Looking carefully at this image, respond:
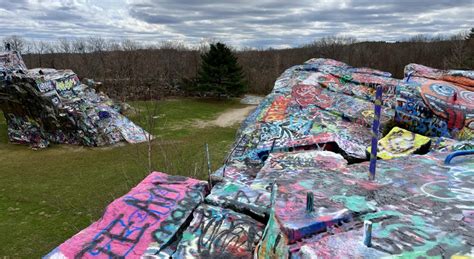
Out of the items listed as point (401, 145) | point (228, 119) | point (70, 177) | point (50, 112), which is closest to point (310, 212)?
point (401, 145)

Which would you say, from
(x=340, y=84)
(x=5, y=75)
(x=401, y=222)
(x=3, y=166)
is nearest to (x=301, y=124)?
(x=340, y=84)

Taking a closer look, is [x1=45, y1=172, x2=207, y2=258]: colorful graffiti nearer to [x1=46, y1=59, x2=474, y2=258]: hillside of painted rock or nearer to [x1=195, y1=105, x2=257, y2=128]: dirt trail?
[x1=46, y1=59, x2=474, y2=258]: hillside of painted rock

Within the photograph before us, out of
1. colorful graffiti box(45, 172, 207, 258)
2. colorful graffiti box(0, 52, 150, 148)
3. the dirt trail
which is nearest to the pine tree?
the dirt trail

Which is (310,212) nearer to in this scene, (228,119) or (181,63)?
(228,119)

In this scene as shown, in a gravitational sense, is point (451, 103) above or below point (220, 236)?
above

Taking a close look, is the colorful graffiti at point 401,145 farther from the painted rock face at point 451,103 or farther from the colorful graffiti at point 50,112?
the colorful graffiti at point 50,112
